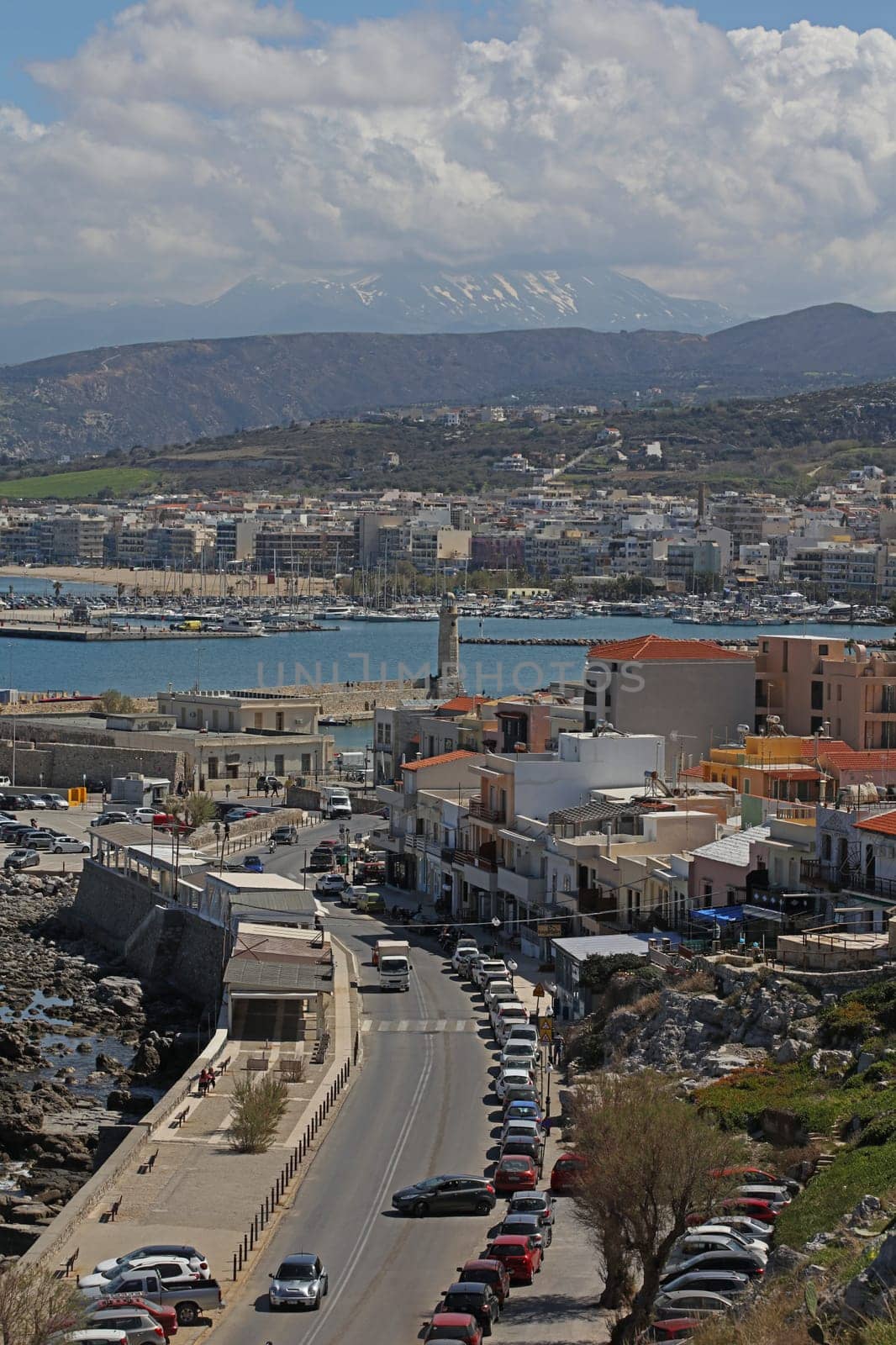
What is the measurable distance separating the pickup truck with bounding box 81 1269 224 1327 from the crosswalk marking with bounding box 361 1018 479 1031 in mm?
5853

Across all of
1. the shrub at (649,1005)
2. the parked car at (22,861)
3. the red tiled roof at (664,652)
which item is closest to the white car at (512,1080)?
the shrub at (649,1005)

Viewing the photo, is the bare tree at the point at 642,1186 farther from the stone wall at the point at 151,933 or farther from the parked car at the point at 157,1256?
the stone wall at the point at 151,933

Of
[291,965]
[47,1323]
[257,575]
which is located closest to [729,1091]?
[47,1323]

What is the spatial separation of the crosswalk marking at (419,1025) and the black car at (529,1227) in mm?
4990

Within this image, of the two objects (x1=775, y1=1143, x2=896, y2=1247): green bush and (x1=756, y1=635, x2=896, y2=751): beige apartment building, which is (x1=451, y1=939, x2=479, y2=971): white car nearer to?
(x1=756, y1=635, x2=896, y2=751): beige apartment building

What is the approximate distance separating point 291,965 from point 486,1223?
5823mm

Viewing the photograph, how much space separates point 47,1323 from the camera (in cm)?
834

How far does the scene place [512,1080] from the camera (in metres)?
13.4

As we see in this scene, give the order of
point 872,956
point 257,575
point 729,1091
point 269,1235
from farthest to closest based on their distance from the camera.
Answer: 1. point 257,575
2. point 872,956
3. point 729,1091
4. point 269,1235

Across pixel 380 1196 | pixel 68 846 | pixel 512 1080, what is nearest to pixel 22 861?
pixel 68 846

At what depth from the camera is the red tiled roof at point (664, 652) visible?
79.2 feet

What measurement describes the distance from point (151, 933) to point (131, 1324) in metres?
11.7

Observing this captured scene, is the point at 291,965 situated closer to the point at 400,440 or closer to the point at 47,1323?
the point at 47,1323

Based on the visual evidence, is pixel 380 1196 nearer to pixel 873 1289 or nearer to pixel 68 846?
pixel 873 1289
